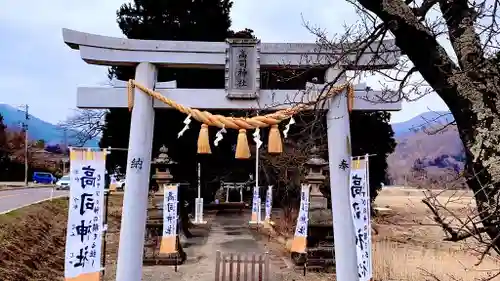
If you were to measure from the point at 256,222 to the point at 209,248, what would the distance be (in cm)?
499

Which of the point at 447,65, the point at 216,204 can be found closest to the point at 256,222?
the point at 216,204

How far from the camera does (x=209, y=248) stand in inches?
572

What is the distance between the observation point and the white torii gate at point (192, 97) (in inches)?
272

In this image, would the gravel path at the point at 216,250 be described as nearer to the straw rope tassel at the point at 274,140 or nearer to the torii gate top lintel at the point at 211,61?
the straw rope tassel at the point at 274,140

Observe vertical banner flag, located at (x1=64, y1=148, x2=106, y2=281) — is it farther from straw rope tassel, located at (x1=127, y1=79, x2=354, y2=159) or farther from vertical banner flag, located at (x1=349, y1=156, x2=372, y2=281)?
vertical banner flag, located at (x1=349, y1=156, x2=372, y2=281)

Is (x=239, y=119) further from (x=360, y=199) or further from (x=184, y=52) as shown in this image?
(x=360, y=199)

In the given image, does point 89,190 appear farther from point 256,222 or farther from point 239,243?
point 256,222

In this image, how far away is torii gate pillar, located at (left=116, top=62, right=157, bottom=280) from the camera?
689 centimetres

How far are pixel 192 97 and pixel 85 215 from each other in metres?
2.29

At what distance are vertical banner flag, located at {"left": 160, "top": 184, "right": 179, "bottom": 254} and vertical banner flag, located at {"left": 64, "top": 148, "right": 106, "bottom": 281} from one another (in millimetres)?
4518

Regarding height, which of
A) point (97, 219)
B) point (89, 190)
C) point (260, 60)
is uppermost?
point (260, 60)

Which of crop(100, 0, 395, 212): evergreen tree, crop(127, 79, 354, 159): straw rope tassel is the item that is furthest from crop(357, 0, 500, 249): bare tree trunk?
crop(100, 0, 395, 212): evergreen tree

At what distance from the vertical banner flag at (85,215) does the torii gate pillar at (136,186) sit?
53cm

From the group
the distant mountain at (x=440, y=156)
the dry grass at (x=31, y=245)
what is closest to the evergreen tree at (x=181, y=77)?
the dry grass at (x=31, y=245)
